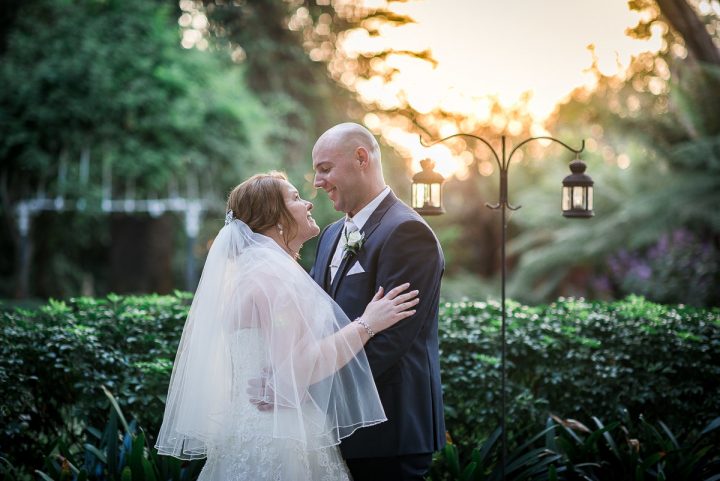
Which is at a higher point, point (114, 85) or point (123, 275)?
point (114, 85)

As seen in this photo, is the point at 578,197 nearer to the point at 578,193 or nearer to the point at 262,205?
the point at 578,193

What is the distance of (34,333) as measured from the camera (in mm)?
4809

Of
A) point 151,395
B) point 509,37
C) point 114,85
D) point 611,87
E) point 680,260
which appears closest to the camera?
point 151,395

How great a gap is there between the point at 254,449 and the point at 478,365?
2064 millimetres

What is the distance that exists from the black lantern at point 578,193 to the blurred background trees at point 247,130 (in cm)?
408

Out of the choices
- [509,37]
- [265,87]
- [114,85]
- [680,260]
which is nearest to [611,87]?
[680,260]

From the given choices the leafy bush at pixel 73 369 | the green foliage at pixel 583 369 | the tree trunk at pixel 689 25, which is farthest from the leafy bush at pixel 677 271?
the leafy bush at pixel 73 369

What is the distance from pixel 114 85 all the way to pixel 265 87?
595 centimetres

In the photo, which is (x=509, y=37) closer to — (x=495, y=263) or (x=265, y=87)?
(x=265, y=87)

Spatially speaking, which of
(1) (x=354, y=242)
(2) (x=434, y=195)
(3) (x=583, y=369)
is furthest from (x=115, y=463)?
(3) (x=583, y=369)

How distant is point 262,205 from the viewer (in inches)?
142

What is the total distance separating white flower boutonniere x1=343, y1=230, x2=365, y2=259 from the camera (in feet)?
12.1

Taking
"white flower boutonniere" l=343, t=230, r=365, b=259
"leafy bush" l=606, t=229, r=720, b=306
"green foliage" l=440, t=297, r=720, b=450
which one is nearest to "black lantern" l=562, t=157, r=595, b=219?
"green foliage" l=440, t=297, r=720, b=450

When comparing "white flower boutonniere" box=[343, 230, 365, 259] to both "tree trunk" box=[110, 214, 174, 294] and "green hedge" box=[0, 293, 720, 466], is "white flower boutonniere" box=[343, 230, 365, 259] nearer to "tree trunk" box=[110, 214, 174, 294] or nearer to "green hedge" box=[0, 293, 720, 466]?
"green hedge" box=[0, 293, 720, 466]
